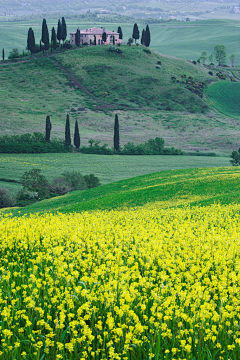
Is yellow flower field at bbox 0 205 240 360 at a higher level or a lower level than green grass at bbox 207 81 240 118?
lower

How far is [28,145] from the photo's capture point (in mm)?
91125

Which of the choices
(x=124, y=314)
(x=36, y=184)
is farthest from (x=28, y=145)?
(x=124, y=314)

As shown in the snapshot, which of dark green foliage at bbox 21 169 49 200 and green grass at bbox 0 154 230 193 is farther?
green grass at bbox 0 154 230 193

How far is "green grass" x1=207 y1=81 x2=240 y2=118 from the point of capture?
15262cm

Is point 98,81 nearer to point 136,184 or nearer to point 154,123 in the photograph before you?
Answer: point 154,123

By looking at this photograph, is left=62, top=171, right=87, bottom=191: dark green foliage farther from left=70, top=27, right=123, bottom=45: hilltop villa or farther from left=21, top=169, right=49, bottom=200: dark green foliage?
left=70, top=27, right=123, bottom=45: hilltop villa

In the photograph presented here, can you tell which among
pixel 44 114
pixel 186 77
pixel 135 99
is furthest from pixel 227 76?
pixel 44 114

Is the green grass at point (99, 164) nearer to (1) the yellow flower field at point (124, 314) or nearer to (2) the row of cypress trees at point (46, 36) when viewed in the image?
(1) the yellow flower field at point (124, 314)

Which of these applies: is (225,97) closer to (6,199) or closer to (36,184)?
(36,184)

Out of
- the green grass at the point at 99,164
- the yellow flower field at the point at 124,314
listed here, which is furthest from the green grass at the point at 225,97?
the yellow flower field at the point at 124,314

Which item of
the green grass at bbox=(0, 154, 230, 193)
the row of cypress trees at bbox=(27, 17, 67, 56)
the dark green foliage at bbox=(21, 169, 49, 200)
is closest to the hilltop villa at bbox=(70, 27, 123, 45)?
the row of cypress trees at bbox=(27, 17, 67, 56)

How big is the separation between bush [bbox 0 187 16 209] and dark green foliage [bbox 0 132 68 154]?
3730 centimetres

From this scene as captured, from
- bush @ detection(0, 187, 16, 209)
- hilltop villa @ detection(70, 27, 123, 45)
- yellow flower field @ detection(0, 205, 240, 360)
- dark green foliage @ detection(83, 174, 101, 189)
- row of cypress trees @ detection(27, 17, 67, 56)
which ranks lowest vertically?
bush @ detection(0, 187, 16, 209)

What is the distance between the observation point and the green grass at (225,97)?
501 ft
